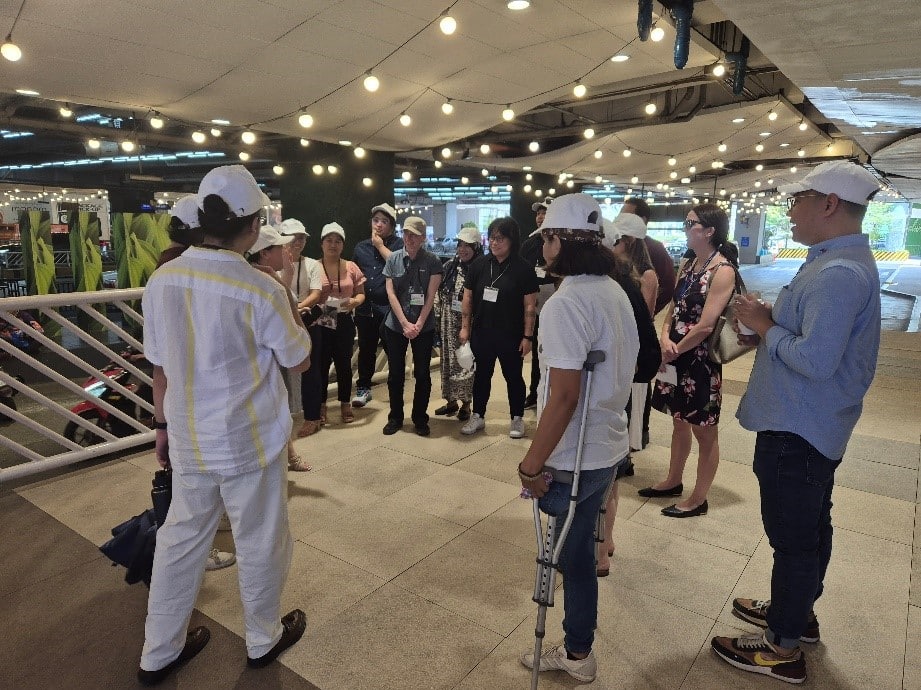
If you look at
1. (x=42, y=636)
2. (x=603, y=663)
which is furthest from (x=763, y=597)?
(x=42, y=636)

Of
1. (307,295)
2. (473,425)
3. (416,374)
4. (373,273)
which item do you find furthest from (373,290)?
(473,425)

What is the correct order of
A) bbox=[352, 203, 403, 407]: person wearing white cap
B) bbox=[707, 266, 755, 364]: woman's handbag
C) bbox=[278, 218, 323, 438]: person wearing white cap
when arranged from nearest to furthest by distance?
bbox=[707, 266, 755, 364]: woman's handbag, bbox=[278, 218, 323, 438]: person wearing white cap, bbox=[352, 203, 403, 407]: person wearing white cap

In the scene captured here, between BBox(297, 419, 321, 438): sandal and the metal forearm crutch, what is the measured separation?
290cm

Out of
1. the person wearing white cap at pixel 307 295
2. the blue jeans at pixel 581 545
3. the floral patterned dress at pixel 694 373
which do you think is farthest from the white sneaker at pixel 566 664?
the person wearing white cap at pixel 307 295

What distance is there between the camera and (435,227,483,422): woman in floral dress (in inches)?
179

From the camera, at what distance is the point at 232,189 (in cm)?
177

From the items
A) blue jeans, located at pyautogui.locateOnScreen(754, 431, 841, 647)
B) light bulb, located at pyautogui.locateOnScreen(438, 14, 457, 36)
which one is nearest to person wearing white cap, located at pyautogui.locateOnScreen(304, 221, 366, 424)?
light bulb, located at pyautogui.locateOnScreen(438, 14, 457, 36)

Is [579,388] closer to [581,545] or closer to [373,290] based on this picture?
[581,545]

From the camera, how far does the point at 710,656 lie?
84.7 inches

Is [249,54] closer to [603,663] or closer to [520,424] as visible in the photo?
[520,424]

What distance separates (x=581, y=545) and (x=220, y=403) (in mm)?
1231

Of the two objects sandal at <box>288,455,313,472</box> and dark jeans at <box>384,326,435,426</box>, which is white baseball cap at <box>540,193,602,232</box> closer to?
sandal at <box>288,455,313,472</box>

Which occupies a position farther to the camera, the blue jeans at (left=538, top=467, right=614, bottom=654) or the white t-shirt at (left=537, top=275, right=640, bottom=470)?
the blue jeans at (left=538, top=467, right=614, bottom=654)

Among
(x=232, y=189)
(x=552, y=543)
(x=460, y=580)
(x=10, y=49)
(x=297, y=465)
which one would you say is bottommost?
(x=460, y=580)
